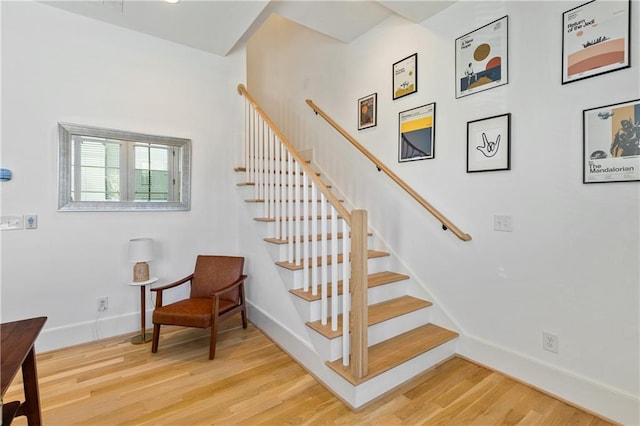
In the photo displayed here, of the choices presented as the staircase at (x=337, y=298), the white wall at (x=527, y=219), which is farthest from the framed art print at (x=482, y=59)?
the staircase at (x=337, y=298)

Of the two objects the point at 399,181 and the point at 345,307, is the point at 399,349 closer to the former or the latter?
the point at 345,307

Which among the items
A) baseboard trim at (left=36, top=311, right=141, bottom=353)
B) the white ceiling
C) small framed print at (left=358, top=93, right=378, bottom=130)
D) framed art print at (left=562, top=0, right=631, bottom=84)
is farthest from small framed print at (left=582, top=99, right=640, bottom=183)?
baseboard trim at (left=36, top=311, right=141, bottom=353)

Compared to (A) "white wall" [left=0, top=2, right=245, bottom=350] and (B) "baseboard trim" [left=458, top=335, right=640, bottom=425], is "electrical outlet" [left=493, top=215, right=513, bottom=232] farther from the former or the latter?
(A) "white wall" [left=0, top=2, right=245, bottom=350]

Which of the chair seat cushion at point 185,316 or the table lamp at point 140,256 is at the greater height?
the table lamp at point 140,256

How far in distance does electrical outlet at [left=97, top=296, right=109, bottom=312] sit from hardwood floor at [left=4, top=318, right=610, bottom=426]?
37cm

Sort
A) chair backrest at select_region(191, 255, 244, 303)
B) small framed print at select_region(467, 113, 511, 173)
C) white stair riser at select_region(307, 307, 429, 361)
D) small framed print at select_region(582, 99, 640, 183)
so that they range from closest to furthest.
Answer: small framed print at select_region(582, 99, 640, 183) < white stair riser at select_region(307, 307, 429, 361) < small framed print at select_region(467, 113, 511, 173) < chair backrest at select_region(191, 255, 244, 303)

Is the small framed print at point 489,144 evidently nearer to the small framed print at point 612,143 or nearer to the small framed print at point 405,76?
the small framed print at point 612,143

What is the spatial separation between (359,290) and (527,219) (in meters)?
1.31

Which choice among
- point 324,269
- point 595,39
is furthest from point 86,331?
point 595,39

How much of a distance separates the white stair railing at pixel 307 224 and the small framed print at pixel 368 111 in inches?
40.5

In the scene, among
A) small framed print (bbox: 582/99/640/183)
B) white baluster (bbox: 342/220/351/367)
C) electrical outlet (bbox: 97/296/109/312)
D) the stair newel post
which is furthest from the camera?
electrical outlet (bbox: 97/296/109/312)

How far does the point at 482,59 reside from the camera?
2.35m

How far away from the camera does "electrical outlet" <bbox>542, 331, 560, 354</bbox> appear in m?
2.01

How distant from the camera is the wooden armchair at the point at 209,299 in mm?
2451
